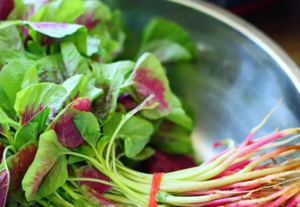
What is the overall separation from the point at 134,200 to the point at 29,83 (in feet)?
0.66

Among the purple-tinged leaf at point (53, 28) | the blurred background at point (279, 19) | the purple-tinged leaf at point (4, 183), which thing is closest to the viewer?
the purple-tinged leaf at point (4, 183)

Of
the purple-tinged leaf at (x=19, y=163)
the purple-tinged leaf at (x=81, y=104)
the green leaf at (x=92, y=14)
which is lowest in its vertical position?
the purple-tinged leaf at (x=19, y=163)

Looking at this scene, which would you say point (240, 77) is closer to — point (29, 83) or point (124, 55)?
point (124, 55)

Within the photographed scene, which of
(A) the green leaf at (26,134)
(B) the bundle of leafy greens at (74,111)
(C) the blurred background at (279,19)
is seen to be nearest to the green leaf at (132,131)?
(B) the bundle of leafy greens at (74,111)

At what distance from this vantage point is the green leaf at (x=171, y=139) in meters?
0.80

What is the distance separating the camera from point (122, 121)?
2.01ft

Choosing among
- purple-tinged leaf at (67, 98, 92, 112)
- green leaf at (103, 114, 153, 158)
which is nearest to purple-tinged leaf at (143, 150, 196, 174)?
green leaf at (103, 114, 153, 158)

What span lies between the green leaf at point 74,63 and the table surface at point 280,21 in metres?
0.42

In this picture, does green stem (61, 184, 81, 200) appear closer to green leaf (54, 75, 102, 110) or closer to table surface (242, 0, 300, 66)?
green leaf (54, 75, 102, 110)

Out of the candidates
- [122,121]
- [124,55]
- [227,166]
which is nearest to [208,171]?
[227,166]

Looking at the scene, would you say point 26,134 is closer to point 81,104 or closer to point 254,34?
point 81,104

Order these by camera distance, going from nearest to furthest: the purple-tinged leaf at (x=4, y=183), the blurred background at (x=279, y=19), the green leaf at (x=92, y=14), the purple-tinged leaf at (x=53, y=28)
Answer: the purple-tinged leaf at (x=4, y=183) → the purple-tinged leaf at (x=53, y=28) → the green leaf at (x=92, y=14) → the blurred background at (x=279, y=19)

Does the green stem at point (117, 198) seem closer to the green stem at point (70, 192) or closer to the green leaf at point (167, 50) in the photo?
the green stem at point (70, 192)

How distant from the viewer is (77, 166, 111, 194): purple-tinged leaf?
2.08ft
